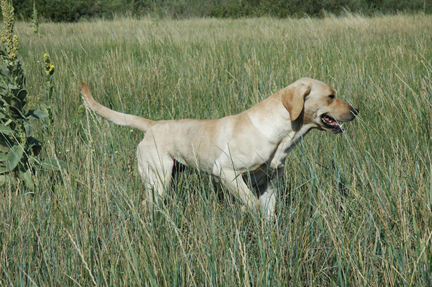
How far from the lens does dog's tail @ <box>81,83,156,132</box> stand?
319 cm

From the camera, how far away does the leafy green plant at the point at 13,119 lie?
2465mm

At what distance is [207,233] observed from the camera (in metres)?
1.89

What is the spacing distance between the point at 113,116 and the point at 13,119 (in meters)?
Result: 0.80

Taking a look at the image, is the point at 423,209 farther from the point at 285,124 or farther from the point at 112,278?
the point at 112,278

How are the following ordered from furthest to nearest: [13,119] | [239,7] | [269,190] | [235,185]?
[239,7] → [269,190] → [235,185] → [13,119]

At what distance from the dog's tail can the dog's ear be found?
118 centimetres

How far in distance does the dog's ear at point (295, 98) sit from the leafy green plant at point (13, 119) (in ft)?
5.41

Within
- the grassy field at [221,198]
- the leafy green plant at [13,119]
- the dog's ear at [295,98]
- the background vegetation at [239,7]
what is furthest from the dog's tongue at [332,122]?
the background vegetation at [239,7]

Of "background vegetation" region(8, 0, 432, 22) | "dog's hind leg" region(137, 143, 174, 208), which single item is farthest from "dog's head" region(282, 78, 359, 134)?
"background vegetation" region(8, 0, 432, 22)

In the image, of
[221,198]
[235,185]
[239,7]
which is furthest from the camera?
[239,7]

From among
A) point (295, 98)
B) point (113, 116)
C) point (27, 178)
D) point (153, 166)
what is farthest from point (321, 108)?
point (27, 178)

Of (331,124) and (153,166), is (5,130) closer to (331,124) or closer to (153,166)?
(153,166)

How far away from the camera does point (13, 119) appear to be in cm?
258

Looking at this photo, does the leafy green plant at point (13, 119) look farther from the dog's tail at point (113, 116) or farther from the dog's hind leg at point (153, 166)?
the dog's hind leg at point (153, 166)
